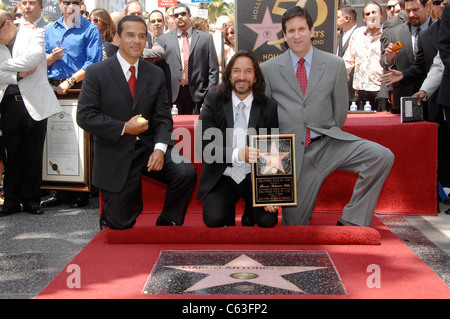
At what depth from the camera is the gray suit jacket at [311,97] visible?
4.16 metres

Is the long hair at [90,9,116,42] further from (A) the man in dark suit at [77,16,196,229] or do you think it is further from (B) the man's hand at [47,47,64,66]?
(A) the man in dark suit at [77,16,196,229]

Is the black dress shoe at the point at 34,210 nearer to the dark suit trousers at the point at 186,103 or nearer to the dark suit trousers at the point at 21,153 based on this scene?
the dark suit trousers at the point at 21,153

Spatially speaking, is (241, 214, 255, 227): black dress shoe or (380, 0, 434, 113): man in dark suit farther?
(380, 0, 434, 113): man in dark suit

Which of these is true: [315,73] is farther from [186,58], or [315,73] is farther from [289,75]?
[186,58]

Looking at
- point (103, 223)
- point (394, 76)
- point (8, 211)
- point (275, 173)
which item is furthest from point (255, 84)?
point (8, 211)

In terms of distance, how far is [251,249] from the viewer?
3.73 metres

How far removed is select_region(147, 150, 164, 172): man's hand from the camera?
3.98m

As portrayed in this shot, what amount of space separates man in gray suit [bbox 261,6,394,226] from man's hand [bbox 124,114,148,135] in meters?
1.07

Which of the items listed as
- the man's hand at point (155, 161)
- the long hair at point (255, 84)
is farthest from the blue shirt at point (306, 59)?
the man's hand at point (155, 161)

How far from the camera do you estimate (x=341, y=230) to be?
389 cm

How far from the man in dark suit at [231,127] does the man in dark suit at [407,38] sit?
2.24 m

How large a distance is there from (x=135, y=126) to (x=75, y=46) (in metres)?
2.20

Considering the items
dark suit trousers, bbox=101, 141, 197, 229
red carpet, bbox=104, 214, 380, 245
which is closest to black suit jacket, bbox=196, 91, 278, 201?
dark suit trousers, bbox=101, 141, 197, 229

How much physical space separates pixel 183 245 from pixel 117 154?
90cm
